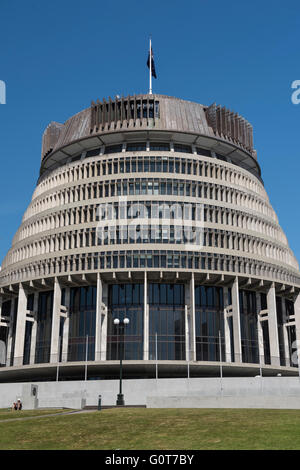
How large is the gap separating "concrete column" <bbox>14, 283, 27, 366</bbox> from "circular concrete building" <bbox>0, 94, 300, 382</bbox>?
17 centimetres

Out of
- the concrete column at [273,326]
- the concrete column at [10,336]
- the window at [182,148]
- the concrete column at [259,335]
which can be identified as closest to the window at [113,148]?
the window at [182,148]

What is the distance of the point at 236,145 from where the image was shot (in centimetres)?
7894

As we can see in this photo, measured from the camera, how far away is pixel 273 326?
69.6 m

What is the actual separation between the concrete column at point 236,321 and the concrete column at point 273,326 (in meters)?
5.14

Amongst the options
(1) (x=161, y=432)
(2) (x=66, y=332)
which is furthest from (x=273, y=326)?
(1) (x=161, y=432)

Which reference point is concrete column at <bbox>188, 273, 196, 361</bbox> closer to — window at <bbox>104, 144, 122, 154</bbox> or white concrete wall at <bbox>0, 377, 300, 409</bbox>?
white concrete wall at <bbox>0, 377, 300, 409</bbox>

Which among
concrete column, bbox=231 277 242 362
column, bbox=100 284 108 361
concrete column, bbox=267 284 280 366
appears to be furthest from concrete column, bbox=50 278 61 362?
concrete column, bbox=267 284 280 366

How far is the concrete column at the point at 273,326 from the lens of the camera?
68000mm

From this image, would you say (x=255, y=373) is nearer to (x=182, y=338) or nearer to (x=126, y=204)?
(x=182, y=338)

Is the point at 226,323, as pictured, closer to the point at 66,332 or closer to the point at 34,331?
the point at 66,332

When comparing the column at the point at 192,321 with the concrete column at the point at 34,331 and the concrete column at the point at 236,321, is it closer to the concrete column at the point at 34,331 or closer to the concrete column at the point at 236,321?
the concrete column at the point at 236,321

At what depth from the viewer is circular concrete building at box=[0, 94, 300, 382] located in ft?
217
